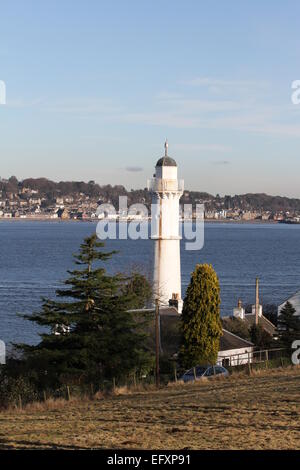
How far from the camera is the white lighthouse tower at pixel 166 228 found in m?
35.4

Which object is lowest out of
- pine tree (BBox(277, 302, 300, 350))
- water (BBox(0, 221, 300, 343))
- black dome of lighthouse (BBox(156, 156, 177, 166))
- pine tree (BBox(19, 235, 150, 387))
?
water (BBox(0, 221, 300, 343))

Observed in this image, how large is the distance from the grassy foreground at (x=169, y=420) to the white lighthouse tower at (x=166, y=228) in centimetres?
1765

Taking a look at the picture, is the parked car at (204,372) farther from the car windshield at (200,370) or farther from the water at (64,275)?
the water at (64,275)

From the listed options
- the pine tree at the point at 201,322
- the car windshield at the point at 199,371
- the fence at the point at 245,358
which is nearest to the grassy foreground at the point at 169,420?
the car windshield at the point at 199,371

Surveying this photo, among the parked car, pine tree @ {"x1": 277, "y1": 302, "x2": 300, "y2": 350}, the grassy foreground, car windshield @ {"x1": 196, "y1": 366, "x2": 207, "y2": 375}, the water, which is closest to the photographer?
the grassy foreground

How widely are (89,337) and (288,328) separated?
16.3 meters

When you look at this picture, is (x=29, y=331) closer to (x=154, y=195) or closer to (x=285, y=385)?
(x=154, y=195)

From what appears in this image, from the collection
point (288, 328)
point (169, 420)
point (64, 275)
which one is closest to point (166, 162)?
point (288, 328)

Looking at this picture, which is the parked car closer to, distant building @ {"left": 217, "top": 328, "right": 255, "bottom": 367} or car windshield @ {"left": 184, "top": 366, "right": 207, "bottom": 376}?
car windshield @ {"left": 184, "top": 366, "right": 207, "bottom": 376}

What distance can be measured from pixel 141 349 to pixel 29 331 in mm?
23566

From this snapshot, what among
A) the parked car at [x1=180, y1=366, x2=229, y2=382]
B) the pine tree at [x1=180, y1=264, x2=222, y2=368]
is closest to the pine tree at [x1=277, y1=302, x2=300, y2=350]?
the pine tree at [x1=180, y1=264, x2=222, y2=368]

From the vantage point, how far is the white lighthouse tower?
35.4m

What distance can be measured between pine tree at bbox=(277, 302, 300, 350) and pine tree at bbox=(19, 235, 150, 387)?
11962 millimetres
